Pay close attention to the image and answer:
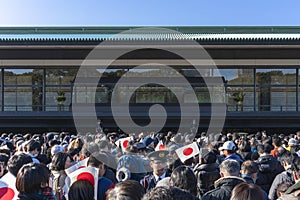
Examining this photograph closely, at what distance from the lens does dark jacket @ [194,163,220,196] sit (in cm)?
476

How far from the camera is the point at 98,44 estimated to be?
17812 millimetres

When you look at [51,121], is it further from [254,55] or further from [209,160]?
[209,160]

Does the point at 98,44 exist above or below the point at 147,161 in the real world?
above

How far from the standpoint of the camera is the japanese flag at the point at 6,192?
3.58m

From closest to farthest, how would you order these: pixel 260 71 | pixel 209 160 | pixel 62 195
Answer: pixel 62 195
pixel 209 160
pixel 260 71

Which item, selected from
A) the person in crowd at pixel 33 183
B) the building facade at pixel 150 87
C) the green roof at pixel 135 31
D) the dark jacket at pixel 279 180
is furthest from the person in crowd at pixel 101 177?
the green roof at pixel 135 31

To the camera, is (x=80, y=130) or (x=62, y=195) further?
(x=80, y=130)

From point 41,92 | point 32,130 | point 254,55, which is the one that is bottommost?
point 32,130

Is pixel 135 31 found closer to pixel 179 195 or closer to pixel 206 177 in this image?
pixel 206 177

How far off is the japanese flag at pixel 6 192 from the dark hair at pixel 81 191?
605mm

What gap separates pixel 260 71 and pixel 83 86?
9.37m

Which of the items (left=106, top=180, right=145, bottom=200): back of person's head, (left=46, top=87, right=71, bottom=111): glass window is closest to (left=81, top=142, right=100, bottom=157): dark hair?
(left=106, top=180, right=145, bottom=200): back of person's head

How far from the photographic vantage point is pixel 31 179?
3400 mm

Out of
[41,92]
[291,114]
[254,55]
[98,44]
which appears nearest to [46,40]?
[98,44]
